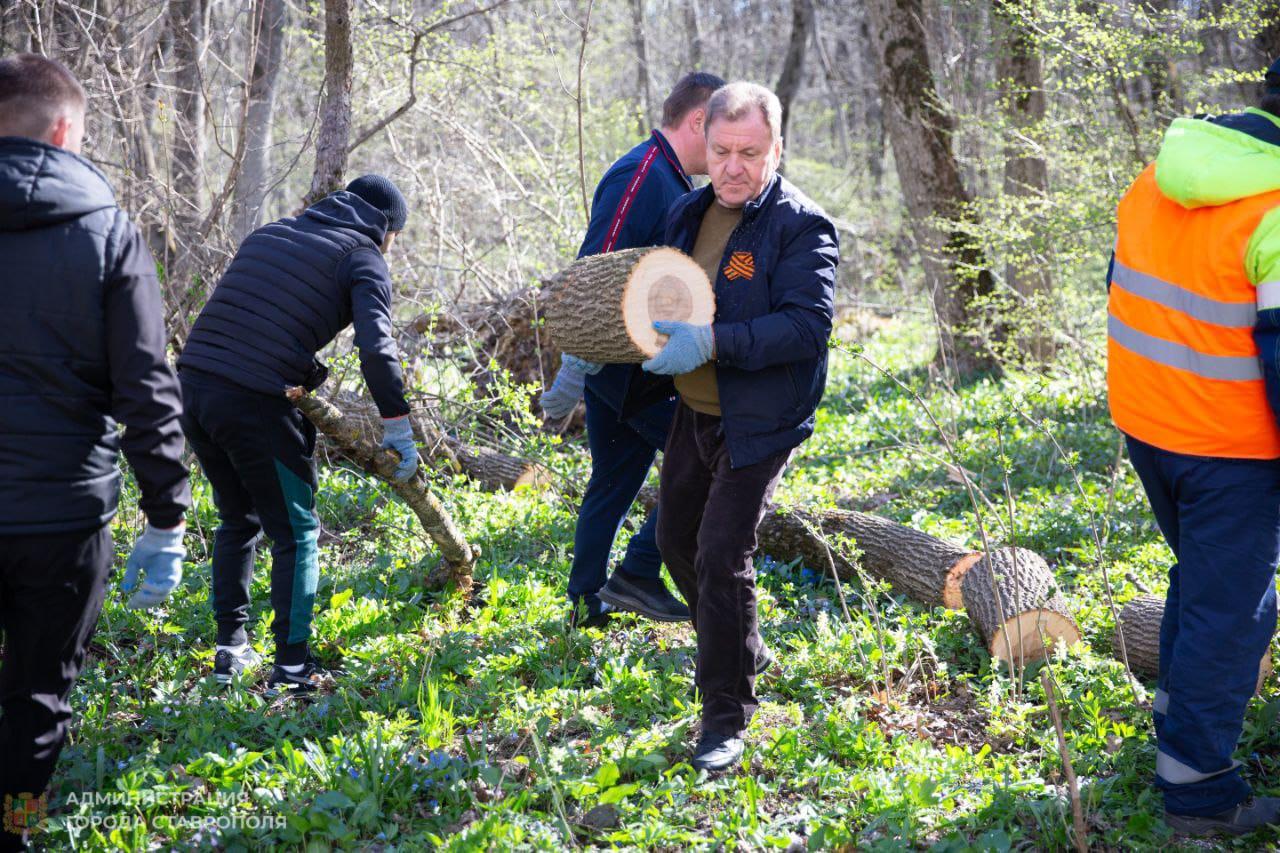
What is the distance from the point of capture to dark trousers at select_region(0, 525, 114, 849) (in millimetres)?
2514

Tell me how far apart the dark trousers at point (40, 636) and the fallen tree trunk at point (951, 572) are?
97.6 inches

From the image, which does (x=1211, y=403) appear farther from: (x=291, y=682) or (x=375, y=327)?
(x=291, y=682)

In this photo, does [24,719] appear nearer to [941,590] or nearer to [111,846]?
[111,846]

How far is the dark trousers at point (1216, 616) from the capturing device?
281 centimetres

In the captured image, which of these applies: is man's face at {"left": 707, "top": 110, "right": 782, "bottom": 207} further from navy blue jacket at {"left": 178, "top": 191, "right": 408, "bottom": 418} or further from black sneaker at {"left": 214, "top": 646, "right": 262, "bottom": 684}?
black sneaker at {"left": 214, "top": 646, "right": 262, "bottom": 684}

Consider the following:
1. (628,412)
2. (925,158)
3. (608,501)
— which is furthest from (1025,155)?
(628,412)

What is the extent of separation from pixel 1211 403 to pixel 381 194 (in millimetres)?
2882

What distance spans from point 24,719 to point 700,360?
205cm

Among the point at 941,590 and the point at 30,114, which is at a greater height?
the point at 30,114

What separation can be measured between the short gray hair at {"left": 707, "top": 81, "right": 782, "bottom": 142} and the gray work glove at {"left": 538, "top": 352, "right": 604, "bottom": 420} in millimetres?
998

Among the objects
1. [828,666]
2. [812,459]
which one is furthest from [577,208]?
[828,666]

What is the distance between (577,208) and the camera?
8.59 m

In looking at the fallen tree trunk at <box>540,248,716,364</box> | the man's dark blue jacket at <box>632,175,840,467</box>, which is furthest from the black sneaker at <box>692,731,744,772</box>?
the fallen tree trunk at <box>540,248,716,364</box>

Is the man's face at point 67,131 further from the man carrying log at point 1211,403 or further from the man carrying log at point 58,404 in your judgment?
the man carrying log at point 1211,403
